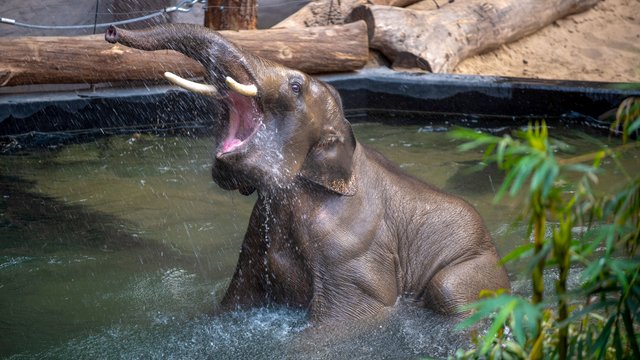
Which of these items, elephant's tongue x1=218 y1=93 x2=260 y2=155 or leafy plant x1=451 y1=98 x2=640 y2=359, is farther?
elephant's tongue x1=218 y1=93 x2=260 y2=155

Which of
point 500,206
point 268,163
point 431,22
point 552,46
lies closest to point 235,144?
point 268,163

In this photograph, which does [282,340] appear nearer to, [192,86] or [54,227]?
[192,86]

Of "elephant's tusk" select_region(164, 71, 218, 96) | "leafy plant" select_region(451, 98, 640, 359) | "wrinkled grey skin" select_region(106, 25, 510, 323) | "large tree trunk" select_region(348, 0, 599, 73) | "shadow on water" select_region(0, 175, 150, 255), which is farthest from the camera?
"large tree trunk" select_region(348, 0, 599, 73)

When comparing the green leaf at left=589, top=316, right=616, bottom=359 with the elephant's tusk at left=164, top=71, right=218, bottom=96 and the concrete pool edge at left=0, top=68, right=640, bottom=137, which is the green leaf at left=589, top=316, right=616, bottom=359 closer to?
the elephant's tusk at left=164, top=71, right=218, bottom=96

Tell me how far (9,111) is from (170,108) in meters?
1.58

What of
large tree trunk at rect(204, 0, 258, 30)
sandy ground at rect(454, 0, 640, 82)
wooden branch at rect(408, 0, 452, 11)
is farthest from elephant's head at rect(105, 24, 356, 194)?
wooden branch at rect(408, 0, 452, 11)

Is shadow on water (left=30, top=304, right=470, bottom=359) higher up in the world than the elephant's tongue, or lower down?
lower down

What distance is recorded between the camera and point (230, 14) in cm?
1070

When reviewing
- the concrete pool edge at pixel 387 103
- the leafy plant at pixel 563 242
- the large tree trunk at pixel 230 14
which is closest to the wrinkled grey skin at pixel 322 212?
the leafy plant at pixel 563 242

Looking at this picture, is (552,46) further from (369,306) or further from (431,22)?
(369,306)

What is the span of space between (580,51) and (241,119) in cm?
866

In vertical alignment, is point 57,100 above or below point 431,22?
below

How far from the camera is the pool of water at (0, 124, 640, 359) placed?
17.3ft

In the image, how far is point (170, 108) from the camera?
10.2m
